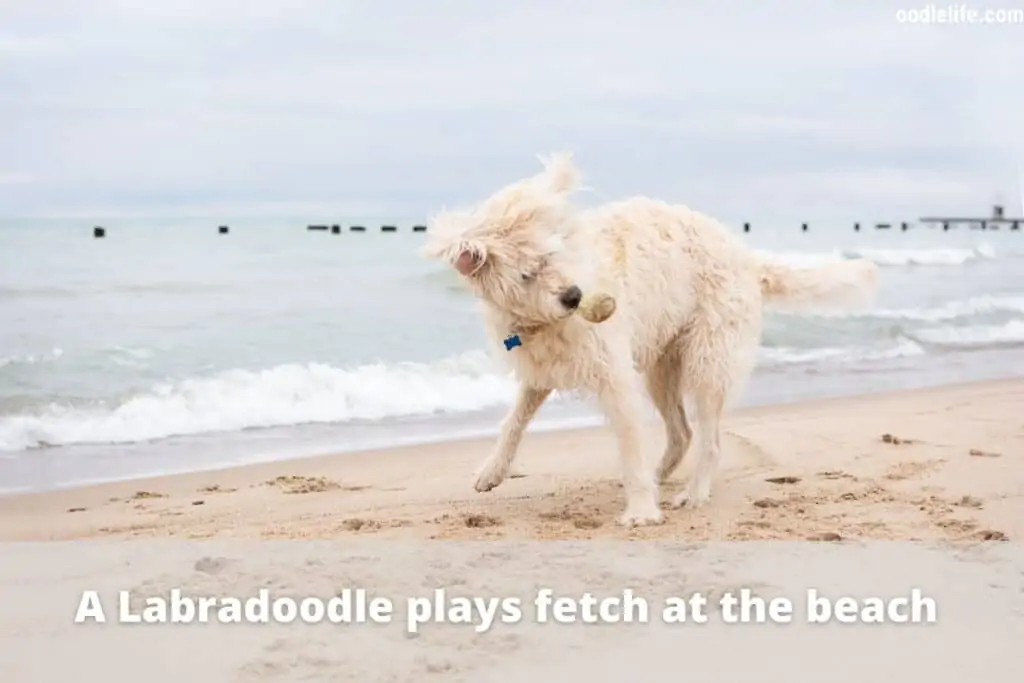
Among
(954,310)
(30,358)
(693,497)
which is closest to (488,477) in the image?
(693,497)

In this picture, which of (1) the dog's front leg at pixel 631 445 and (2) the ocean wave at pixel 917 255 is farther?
(2) the ocean wave at pixel 917 255

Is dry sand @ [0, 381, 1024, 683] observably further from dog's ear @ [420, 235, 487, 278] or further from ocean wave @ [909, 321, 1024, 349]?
ocean wave @ [909, 321, 1024, 349]

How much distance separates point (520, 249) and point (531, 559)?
1.23 metres

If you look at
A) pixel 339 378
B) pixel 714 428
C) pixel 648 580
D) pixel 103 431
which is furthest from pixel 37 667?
pixel 339 378

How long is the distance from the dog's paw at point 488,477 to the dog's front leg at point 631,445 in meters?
0.72

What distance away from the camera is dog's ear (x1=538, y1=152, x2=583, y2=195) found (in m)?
5.09

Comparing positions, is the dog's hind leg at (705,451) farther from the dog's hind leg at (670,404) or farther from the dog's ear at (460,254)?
the dog's ear at (460,254)

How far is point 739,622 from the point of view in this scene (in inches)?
154

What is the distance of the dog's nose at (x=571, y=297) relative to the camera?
4949 millimetres

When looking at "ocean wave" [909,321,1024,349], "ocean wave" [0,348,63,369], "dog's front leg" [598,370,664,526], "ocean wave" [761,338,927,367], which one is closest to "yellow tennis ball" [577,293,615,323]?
"dog's front leg" [598,370,664,526]

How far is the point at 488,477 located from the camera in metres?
5.95

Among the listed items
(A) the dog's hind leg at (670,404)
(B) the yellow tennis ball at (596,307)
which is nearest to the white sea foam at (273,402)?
(A) the dog's hind leg at (670,404)

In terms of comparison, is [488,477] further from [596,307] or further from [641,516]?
[596,307]

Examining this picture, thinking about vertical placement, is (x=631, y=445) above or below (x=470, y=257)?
below
